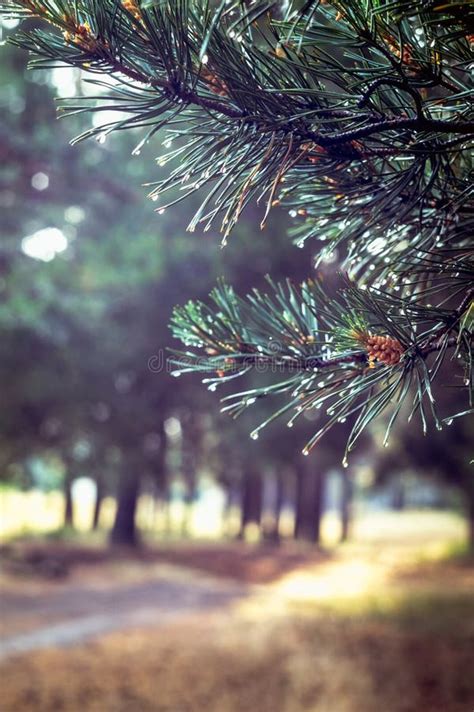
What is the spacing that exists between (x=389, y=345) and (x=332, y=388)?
0.18m

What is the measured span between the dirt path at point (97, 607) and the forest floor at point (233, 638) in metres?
0.03

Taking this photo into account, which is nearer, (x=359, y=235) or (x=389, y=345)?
(x=389, y=345)

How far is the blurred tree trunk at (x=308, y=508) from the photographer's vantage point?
19.7 meters

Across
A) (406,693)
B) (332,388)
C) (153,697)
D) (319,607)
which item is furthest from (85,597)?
(332,388)

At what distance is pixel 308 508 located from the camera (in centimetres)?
2055

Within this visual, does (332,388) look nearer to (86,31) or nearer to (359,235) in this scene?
(359,235)

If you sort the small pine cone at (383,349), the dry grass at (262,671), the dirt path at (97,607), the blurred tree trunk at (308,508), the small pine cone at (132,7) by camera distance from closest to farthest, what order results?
the small pine cone at (132,7)
the small pine cone at (383,349)
the dry grass at (262,671)
the dirt path at (97,607)
the blurred tree trunk at (308,508)

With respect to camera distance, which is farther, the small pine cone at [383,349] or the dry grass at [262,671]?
the dry grass at [262,671]

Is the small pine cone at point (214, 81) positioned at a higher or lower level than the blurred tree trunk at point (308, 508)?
higher

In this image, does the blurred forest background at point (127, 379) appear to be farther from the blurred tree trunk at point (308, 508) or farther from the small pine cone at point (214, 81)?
the blurred tree trunk at point (308, 508)

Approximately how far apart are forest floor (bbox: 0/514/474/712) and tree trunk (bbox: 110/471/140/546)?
2.73 meters

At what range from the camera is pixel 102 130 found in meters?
1.16

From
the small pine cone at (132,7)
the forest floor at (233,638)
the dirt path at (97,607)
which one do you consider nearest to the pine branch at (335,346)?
the small pine cone at (132,7)

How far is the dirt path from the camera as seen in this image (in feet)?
28.1
